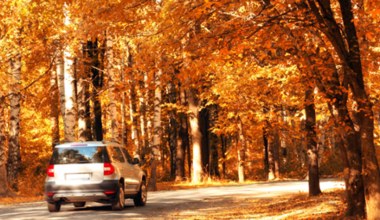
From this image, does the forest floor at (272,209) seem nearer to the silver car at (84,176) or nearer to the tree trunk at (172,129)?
the silver car at (84,176)

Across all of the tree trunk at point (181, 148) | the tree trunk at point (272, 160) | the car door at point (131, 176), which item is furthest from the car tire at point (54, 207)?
the tree trunk at point (272, 160)

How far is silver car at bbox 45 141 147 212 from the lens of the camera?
18734mm

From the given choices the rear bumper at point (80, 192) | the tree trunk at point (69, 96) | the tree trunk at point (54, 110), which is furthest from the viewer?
the tree trunk at point (54, 110)

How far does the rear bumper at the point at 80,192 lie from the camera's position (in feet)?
61.3

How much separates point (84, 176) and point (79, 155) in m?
0.59

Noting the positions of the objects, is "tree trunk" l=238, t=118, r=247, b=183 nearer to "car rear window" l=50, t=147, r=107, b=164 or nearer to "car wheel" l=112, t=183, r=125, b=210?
"car wheel" l=112, t=183, r=125, b=210

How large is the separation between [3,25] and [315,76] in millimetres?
16959

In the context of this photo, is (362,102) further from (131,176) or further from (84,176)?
(131,176)

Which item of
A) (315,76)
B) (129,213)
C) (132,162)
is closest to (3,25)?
(132,162)

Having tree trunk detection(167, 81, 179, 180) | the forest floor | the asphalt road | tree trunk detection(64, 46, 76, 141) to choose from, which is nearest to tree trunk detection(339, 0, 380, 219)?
the forest floor

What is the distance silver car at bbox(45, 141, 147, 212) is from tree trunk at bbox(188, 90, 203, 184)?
18.4m

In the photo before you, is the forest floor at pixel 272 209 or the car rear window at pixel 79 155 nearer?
the forest floor at pixel 272 209

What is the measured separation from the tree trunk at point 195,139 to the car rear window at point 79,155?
61.4 feet

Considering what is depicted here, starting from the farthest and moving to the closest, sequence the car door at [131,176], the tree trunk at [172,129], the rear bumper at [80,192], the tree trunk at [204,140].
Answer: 1. the tree trunk at [172,129]
2. the tree trunk at [204,140]
3. the car door at [131,176]
4. the rear bumper at [80,192]
